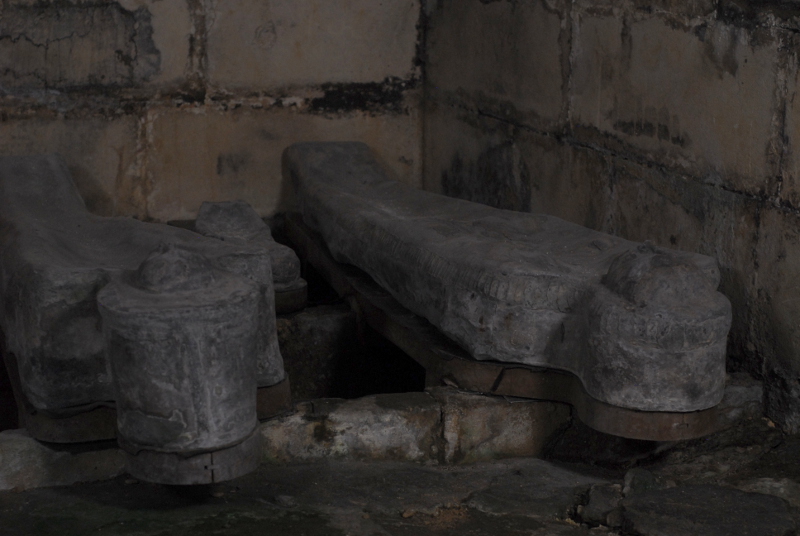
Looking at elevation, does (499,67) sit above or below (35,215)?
above

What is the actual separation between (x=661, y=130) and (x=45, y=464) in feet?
7.54

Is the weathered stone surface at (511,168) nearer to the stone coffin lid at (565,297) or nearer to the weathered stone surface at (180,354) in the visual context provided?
the stone coffin lid at (565,297)

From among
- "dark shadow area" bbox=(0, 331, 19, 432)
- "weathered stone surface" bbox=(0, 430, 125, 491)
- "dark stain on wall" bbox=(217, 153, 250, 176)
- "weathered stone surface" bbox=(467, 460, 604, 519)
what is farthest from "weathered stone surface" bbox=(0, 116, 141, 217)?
"weathered stone surface" bbox=(467, 460, 604, 519)

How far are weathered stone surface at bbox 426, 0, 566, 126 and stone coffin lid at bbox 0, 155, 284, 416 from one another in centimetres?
169

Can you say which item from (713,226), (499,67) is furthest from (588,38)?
(713,226)

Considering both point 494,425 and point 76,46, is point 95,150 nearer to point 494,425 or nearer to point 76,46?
point 76,46

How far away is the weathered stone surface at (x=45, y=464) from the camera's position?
2.82 m

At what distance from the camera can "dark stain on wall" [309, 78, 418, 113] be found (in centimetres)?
525

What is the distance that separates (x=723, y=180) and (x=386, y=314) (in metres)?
1.23

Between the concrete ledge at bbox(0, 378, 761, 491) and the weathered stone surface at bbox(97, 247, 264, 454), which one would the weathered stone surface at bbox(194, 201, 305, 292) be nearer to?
Result: the concrete ledge at bbox(0, 378, 761, 491)

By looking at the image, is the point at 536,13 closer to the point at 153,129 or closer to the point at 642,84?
the point at 642,84

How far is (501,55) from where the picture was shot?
462 centimetres

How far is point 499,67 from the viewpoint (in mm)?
4645

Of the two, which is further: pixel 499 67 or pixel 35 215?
pixel 499 67
